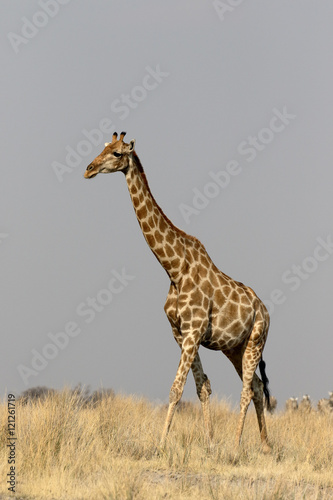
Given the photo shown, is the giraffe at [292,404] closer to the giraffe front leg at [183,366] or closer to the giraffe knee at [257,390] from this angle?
the giraffe knee at [257,390]

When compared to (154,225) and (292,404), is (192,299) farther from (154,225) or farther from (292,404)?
(292,404)

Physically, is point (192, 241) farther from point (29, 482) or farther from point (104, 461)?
point (29, 482)

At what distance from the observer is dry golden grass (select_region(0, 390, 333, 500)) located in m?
8.41

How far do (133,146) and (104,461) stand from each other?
13.2 ft

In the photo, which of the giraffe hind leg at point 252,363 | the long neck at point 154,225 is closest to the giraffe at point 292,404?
the giraffe hind leg at point 252,363

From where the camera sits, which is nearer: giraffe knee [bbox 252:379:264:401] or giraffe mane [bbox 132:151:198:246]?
giraffe mane [bbox 132:151:198:246]

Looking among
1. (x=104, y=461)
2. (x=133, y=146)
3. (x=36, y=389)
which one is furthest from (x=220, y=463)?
(x=36, y=389)

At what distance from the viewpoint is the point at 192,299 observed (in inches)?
416

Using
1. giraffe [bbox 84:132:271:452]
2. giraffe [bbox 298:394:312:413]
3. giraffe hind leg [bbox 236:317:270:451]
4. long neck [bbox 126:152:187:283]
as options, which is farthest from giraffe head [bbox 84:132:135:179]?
giraffe [bbox 298:394:312:413]

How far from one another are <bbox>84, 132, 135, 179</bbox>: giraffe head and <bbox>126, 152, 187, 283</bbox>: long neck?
0.14 m

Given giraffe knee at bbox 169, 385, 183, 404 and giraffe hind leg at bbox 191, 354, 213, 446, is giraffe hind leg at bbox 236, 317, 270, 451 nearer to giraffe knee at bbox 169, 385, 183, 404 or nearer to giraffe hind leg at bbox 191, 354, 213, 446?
giraffe hind leg at bbox 191, 354, 213, 446

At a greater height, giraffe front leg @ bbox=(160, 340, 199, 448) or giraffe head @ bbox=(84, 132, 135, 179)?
giraffe head @ bbox=(84, 132, 135, 179)

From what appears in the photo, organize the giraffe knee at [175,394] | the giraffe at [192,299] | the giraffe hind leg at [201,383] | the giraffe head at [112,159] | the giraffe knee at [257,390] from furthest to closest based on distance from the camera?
the giraffe knee at [257,390] < the giraffe hind leg at [201,383] < the giraffe at [192,299] < the giraffe knee at [175,394] < the giraffe head at [112,159]

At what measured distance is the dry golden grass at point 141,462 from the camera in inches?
331
